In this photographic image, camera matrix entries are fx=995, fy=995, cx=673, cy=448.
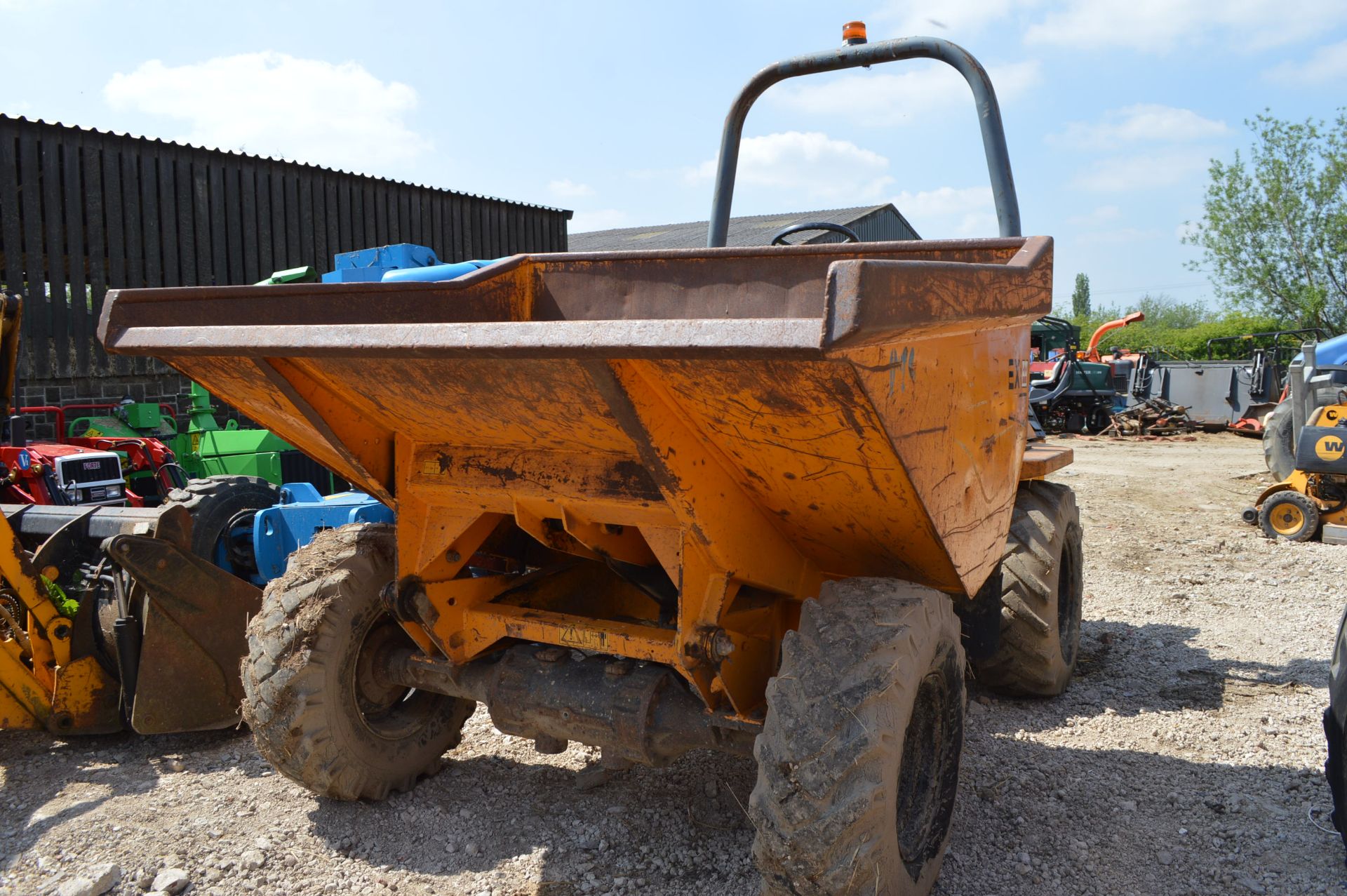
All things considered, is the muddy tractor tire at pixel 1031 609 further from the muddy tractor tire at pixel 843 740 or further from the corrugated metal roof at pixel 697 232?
the corrugated metal roof at pixel 697 232

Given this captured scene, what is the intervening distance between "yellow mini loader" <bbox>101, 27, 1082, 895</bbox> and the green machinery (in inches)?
148

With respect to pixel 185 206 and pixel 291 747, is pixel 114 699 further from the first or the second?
pixel 185 206

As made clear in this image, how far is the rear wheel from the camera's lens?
7.60 m

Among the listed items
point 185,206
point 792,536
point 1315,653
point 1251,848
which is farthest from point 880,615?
point 185,206

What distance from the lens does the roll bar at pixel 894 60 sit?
10.9ft

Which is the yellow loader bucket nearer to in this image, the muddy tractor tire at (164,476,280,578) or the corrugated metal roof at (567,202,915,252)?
the muddy tractor tire at (164,476,280,578)

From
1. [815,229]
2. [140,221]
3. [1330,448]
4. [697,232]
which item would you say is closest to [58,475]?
[815,229]

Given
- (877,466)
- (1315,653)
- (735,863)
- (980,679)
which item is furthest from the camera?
(1315,653)

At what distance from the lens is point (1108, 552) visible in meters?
7.40

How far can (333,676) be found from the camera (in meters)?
2.90

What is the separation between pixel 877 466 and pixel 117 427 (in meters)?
7.33

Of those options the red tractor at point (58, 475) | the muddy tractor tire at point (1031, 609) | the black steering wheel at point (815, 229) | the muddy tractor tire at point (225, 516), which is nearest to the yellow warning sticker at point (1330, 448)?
the muddy tractor tire at point (1031, 609)

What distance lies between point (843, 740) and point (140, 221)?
39.0 feet

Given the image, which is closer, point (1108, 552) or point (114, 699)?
point (114, 699)
